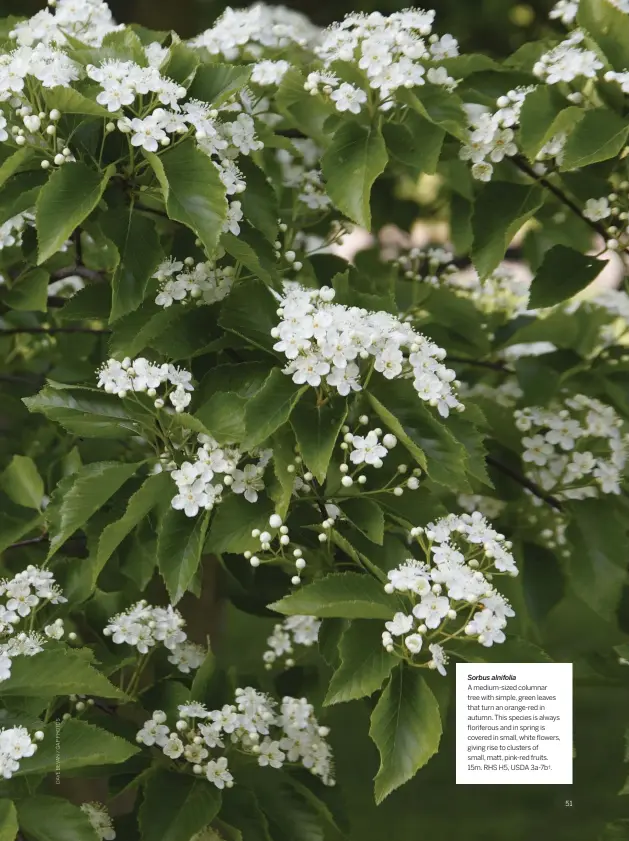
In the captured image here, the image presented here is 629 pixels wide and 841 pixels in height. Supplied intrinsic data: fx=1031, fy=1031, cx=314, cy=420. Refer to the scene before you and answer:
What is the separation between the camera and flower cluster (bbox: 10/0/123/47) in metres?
2.14

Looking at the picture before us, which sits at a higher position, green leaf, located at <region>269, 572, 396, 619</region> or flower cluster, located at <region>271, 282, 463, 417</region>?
flower cluster, located at <region>271, 282, 463, 417</region>

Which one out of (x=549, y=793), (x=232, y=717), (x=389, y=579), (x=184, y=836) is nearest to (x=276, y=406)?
(x=389, y=579)

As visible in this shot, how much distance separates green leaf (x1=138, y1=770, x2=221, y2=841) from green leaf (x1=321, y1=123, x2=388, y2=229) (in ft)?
3.54

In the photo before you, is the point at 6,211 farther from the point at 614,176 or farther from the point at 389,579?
the point at 614,176

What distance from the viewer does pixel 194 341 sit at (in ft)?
6.39

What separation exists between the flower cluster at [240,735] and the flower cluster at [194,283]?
75cm

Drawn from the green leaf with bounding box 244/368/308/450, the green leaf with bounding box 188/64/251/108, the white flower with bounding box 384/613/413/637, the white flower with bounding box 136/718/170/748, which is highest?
the green leaf with bounding box 188/64/251/108

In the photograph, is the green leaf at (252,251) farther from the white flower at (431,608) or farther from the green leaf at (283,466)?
the white flower at (431,608)

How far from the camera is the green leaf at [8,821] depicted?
1544mm

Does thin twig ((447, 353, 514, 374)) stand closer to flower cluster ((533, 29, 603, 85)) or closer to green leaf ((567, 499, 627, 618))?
green leaf ((567, 499, 627, 618))

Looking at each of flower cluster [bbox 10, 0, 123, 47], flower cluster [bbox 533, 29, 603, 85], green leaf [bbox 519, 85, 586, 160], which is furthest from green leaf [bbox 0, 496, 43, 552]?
flower cluster [bbox 533, 29, 603, 85]

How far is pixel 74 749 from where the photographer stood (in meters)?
1.68

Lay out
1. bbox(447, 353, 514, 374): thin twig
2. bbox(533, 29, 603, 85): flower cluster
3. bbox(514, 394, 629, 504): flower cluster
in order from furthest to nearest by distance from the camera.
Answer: bbox(447, 353, 514, 374): thin twig
bbox(514, 394, 629, 504): flower cluster
bbox(533, 29, 603, 85): flower cluster

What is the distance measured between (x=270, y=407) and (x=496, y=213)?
30.2 inches
